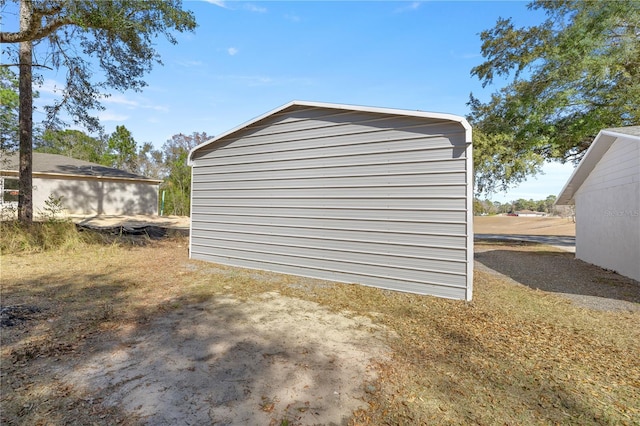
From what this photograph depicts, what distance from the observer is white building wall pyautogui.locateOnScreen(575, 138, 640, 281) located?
21.1 ft

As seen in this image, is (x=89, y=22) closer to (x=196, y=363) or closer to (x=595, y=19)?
(x=196, y=363)

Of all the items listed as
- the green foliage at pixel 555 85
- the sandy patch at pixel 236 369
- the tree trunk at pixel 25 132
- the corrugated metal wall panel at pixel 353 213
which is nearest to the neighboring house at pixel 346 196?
the corrugated metal wall panel at pixel 353 213

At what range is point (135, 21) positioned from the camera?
280 inches

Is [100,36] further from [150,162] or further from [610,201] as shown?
[150,162]

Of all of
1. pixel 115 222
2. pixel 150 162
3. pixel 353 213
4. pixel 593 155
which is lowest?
pixel 115 222

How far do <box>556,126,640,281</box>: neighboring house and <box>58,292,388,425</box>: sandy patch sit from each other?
661 cm

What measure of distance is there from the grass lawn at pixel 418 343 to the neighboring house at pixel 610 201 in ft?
10.8

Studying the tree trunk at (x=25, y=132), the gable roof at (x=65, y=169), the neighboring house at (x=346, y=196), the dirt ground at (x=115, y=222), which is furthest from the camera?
the gable roof at (x=65, y=169)

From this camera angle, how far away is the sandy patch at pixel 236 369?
212 cm

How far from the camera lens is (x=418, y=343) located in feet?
10.8

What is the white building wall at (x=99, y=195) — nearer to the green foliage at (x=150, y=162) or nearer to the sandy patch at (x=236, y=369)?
the green foliage at (x=150, y=162)


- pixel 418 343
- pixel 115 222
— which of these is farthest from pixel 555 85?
pixel 115 222

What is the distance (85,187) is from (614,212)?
24.4 metres

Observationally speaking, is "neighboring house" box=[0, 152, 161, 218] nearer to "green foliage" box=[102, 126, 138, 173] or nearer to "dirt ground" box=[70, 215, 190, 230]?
"dirt ground" box=[70, 215, 190, 230]
